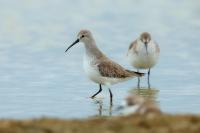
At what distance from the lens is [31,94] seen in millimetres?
15602

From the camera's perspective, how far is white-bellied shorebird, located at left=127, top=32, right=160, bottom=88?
1800 cm

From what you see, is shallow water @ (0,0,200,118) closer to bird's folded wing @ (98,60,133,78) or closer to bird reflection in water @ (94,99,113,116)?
bird reflection in water @ (94,99,113,116)

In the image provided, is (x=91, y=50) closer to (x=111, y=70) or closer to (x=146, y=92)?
(x=111, y=70)

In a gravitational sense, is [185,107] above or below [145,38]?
below

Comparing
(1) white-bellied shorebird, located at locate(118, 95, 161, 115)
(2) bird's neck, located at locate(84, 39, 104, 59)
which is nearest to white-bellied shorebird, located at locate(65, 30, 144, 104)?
(2) bird's neck, located at locate(84, 39, 104, 59)

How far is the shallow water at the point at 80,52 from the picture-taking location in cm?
1488

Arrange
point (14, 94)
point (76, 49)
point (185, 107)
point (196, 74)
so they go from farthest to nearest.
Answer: point (76, 49) < point (196, 74) < point (14, 94) < point (185, 107)

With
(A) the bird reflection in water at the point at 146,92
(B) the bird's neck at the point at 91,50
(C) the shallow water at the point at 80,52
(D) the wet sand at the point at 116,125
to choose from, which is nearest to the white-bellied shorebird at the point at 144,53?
(C) the shallow water at the point at 80,52

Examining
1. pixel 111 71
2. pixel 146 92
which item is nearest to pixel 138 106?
pixel 111 71

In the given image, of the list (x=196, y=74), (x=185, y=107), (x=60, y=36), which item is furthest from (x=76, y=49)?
(x=185, y=107)

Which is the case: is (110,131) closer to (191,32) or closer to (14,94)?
(14,94)

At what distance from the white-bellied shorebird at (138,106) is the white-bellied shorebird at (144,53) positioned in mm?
7955

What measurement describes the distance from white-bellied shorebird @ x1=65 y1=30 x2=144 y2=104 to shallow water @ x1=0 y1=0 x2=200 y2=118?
0.40m

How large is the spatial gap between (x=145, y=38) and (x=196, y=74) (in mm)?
1471
